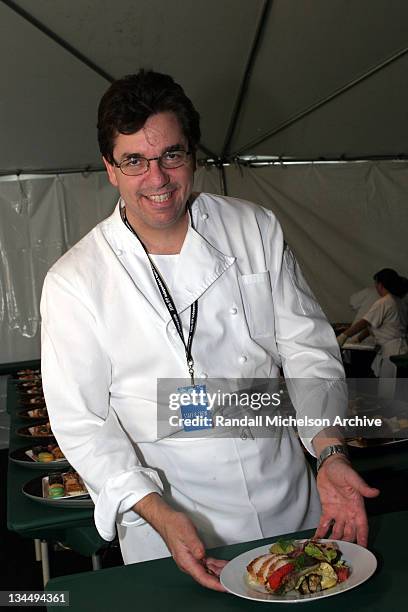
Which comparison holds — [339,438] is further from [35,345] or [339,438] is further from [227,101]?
[35,345]

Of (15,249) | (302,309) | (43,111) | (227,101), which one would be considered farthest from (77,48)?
(302,309)

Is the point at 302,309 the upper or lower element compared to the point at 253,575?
upper

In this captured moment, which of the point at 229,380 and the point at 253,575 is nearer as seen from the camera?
the point at 253,575

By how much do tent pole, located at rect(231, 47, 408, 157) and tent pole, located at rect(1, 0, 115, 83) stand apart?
3.84ft

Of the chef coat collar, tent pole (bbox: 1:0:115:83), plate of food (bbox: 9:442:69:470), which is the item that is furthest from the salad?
tent pole (bbox: 1:0:115:83)

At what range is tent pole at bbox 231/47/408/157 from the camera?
457cm

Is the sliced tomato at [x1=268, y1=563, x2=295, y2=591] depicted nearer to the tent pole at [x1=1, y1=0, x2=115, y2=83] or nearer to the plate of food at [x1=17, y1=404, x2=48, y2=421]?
the plate of food at [x1=17, y1=404, x2=48, y2=421]

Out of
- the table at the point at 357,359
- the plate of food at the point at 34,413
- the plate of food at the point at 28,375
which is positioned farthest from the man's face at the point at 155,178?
the table at the point at 357,359

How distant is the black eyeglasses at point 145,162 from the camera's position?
1.52 metres

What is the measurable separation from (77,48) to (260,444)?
11.0 feet

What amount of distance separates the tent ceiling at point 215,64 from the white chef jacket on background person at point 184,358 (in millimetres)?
2714

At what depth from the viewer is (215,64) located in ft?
15.1

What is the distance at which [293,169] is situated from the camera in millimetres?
6039

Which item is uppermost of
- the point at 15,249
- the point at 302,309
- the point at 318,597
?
the point at 15,249
